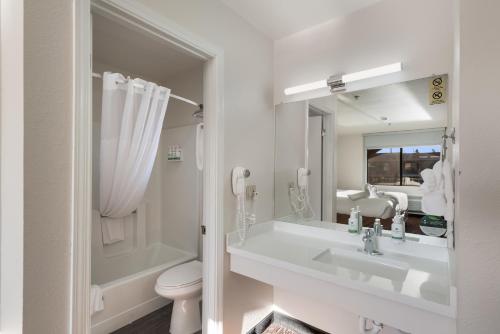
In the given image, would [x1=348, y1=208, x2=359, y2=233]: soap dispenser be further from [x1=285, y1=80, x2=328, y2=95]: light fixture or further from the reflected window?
[x1=285, y1=80, x2=328, y2=95]: light fixture

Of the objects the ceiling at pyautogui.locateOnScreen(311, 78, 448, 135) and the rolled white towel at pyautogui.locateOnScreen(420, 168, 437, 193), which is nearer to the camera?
the rolled white towel at pyautogui.locateOnScreen(420, 168, 437, 193)

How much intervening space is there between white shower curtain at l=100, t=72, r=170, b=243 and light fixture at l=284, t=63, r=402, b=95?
1.02 m

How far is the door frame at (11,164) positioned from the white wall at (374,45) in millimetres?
1609

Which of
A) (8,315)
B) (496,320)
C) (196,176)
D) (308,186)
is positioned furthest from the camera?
(196,176)

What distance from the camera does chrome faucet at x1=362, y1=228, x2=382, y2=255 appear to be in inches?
59.0

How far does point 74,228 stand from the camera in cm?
94

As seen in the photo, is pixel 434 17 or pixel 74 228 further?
pixel 434 17

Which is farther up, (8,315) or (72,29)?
(72,29)

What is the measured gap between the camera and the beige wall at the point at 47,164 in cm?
83

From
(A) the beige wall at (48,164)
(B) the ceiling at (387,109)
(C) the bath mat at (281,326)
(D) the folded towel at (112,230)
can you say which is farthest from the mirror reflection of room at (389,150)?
(D) the folded towel at (112,230)

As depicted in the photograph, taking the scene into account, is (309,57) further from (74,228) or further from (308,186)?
(74,228)

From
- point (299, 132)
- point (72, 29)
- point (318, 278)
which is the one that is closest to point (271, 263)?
point (318, 278)

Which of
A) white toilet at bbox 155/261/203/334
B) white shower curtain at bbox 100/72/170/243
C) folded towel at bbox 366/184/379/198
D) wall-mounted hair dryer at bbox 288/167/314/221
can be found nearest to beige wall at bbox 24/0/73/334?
white shower curtain at bbox 100/72/170/243

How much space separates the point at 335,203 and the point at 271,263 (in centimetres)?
74
